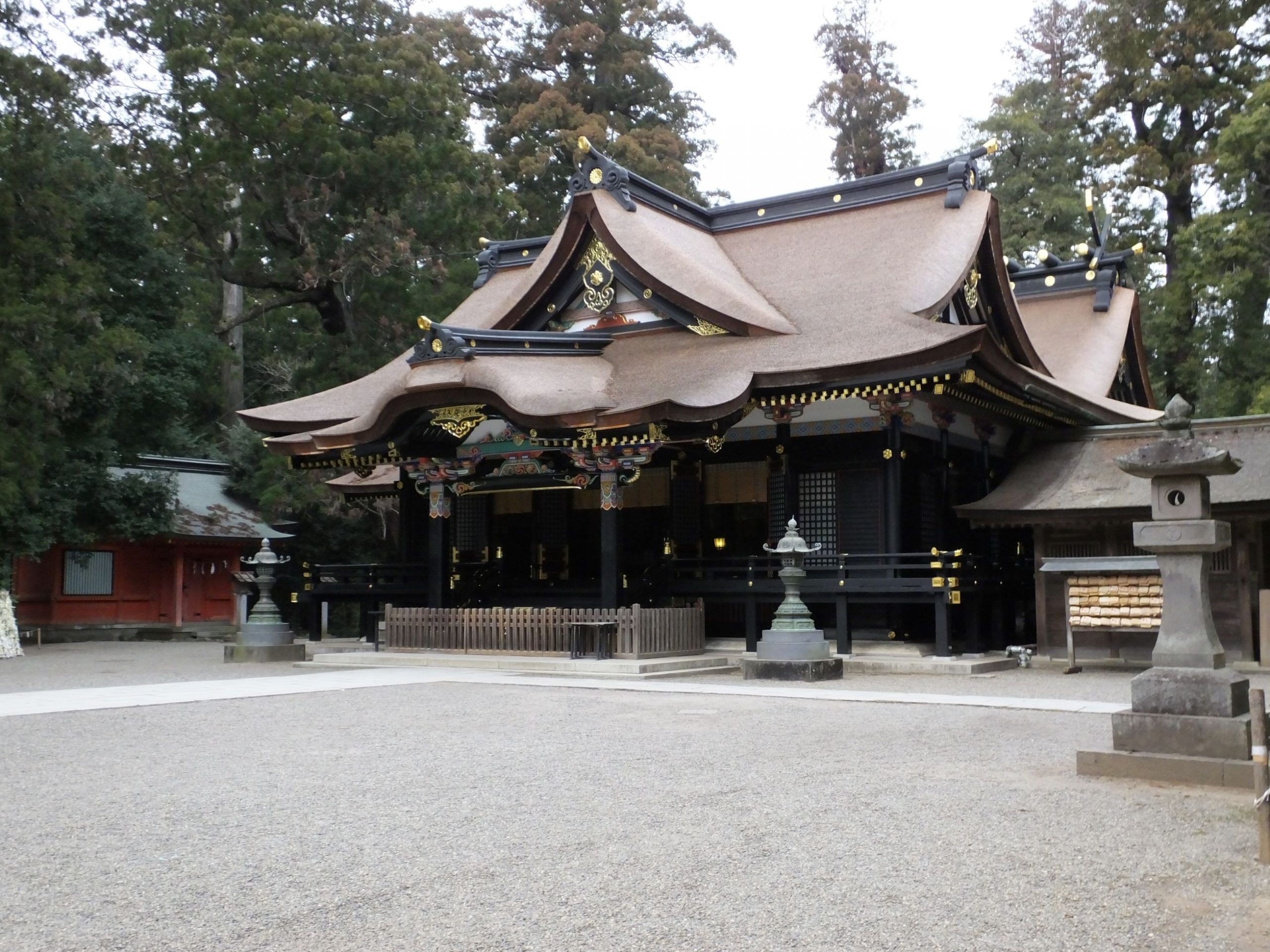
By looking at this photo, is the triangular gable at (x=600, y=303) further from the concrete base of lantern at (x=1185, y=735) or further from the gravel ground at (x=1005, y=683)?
the concrete base of lantern at (x=1185, y=735)

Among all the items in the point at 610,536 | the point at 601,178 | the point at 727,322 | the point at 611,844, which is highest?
the point at 601,178

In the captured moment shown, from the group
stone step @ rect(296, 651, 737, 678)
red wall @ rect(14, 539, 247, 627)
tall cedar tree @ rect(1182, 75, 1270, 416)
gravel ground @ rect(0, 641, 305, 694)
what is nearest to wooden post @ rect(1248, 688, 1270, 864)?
stone step @ rect(296, 651, 737, 678)

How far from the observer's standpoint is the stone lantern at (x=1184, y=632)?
7336mm

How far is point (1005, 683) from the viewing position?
46.0 feet

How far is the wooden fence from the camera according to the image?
1564 cm

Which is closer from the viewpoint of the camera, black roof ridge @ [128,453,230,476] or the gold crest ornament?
the gold crest ornament

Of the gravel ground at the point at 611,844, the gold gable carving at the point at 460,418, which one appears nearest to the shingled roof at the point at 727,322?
the gold gable carving at the point at 460,418

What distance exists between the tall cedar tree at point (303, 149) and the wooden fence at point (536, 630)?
14.6 m

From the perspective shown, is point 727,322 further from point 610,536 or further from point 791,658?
point 791,658

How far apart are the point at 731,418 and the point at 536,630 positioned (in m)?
4.03

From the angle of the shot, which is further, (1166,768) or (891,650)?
(891,650)

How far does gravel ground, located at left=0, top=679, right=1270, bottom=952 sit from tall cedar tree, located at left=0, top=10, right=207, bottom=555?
12.3m

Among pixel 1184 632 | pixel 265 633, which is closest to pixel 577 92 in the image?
pixel 265 633

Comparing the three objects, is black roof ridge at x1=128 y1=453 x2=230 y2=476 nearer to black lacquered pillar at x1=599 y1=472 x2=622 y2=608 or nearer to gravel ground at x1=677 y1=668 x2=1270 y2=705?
black lacquered pillar at x1=599 y1=472 x2=622 y2=608
